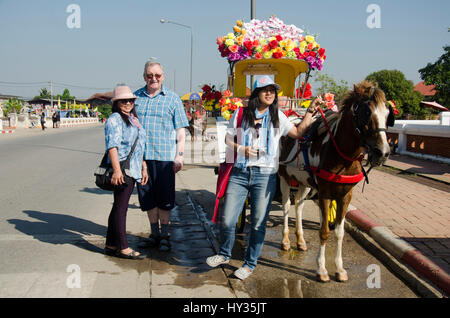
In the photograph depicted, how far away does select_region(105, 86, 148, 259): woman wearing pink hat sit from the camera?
13.9ft

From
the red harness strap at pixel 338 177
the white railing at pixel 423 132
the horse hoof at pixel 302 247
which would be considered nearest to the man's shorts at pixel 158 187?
the horse hoof at pixel 302 247

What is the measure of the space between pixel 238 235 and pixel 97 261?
2006mm

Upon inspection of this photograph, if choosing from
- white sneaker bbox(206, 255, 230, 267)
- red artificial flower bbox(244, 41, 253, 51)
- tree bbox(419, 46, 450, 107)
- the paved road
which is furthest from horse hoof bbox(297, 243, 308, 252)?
tree bbox(419, 46, 450, 107)

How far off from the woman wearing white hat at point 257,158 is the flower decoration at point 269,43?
131 inches

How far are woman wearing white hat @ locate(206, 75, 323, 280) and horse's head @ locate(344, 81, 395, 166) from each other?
494mm

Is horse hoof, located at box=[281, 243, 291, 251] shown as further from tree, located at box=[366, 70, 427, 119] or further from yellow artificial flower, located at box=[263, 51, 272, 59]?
tree, located at box=[366, 70, 427, 119]

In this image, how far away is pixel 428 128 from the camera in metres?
13.7

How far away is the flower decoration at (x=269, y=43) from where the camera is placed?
707 cm

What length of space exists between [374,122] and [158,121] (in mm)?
2395

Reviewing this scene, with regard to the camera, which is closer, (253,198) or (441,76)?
(253,198)

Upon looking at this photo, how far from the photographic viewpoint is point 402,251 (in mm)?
4664

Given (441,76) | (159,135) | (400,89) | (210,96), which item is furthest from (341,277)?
(400,89)

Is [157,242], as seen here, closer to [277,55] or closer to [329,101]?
[329,101]
